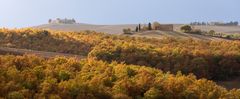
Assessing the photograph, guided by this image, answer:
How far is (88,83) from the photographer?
68.2 ft

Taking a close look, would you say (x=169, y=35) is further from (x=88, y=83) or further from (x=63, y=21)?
(x=63, y=21)

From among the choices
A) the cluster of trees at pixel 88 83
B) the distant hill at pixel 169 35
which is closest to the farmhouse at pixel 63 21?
the distant hill at pixel 169 35

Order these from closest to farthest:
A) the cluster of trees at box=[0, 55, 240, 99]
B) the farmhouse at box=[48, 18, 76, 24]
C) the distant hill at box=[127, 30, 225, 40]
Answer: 1. the cluster of trees at box=[0, 55, 240, 99]
2. the distant hill at box=[127, 30, 225, 40]
3. the farmhouse at box=[48, 18, 76, 24]

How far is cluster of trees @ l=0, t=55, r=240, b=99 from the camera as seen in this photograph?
64.9ft

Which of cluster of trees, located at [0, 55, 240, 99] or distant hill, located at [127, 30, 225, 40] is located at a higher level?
cluster of trees, located at [0, 55, 240, 99]

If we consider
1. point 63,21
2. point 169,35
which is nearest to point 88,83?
point 169,35

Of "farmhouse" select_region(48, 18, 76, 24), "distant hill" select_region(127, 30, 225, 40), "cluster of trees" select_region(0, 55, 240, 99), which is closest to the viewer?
Answer: "cluster of trees" select_region(0, 55, 240, 99)

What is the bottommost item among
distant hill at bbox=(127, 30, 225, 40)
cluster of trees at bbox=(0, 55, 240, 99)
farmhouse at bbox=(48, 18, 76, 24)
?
farmhouse at bbox=(48, 18, 76, 24)

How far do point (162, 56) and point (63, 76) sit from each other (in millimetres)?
17250

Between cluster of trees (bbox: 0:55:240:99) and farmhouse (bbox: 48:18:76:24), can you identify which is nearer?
cluster of trees (bbox: 0:55:240:99)

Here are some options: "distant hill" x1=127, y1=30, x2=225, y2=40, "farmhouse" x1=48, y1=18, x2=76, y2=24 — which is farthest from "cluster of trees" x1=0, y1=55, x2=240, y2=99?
"farmhouse" x1=48, y1=18, x2=76, y2=24

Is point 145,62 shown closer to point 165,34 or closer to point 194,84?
point 194,84

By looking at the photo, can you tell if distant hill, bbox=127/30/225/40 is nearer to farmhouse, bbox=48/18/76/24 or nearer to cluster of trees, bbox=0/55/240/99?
cluster of trees, bbox=0/55/240/99

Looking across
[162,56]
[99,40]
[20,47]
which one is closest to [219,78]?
[162,56]
